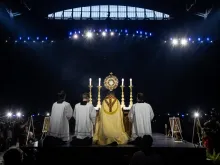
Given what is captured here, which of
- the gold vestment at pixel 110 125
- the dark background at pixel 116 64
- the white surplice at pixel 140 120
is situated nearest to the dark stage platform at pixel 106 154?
the gold vestment at pixel 110 125

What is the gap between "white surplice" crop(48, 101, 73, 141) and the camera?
8133 millimetres

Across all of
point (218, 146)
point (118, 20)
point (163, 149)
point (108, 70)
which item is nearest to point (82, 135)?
point (163, 149)

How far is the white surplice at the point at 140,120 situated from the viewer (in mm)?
8539

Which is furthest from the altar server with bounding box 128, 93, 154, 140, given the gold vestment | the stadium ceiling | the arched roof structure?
the arched roof structure

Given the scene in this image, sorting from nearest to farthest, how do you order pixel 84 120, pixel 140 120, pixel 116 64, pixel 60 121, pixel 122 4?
pixel 60 121 → pixel 84 120 → pixel 140 120 → pixel 116 64 → pixel 122 4

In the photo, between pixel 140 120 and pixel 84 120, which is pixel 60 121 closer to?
pixel 84 120

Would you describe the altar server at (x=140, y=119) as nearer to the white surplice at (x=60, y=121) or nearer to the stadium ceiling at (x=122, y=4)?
the white surplice at (x=60, y=121)

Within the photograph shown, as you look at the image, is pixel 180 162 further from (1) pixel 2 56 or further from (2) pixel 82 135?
(1) pixel 2 56

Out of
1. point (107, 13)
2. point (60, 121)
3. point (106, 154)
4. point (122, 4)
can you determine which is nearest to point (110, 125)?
point (106, 154)

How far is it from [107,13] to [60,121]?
39.7 feet

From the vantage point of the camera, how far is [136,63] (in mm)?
17500

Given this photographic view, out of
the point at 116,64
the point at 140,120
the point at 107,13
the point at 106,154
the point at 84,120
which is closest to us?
the point at 106,154

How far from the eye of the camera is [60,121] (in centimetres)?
823

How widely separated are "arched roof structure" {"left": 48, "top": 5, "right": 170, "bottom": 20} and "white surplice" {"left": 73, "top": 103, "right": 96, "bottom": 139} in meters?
11.2
